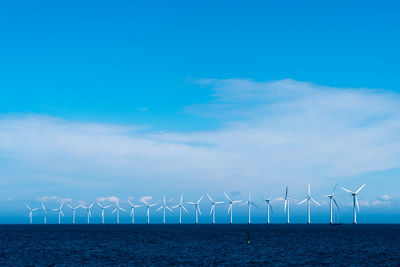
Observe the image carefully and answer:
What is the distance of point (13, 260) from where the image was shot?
3250 inches

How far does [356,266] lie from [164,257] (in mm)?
33720

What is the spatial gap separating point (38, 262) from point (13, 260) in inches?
236

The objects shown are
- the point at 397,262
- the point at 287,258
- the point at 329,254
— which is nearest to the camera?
the point at 397,262

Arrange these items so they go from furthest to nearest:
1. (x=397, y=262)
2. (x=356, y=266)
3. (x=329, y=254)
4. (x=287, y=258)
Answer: (x=329, y=254) < (x=287, y=258) < (x=397, y=262) < (x=356, y=266)

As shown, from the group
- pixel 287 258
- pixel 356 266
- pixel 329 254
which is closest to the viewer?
pixel 356 266

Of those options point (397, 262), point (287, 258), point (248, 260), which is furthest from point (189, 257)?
point (397, 262)

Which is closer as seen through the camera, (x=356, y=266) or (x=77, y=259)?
(x=356, y=266)

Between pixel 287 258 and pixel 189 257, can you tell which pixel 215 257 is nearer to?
pixel 189 257

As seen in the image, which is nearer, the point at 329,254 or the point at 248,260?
the point at 248,260

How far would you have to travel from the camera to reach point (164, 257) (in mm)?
88500

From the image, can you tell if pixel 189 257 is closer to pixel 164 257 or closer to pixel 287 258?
pixel 164 257

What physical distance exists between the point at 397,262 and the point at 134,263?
44066 millimetres

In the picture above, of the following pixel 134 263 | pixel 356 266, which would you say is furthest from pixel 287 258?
pixel 134 263

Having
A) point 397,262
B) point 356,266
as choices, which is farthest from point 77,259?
point 397,262
